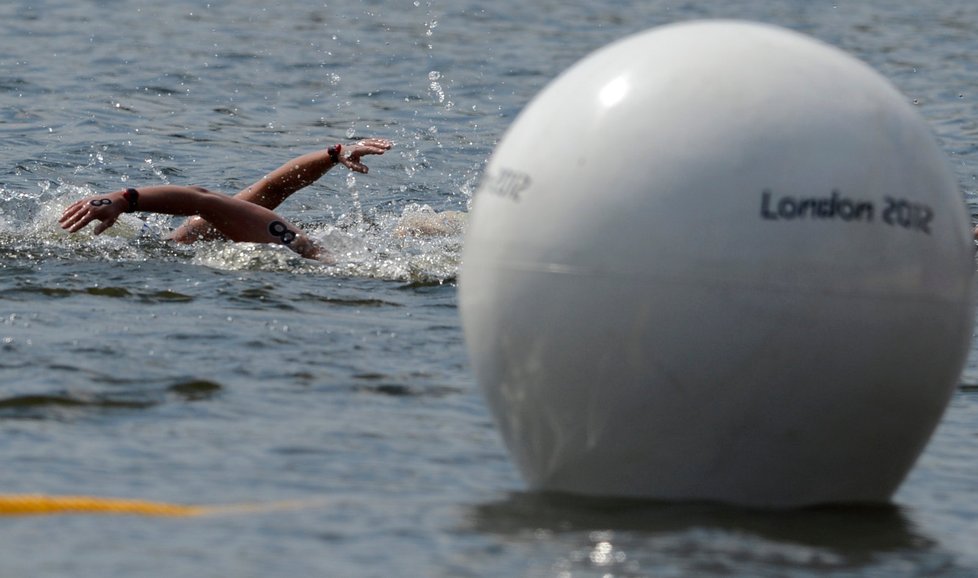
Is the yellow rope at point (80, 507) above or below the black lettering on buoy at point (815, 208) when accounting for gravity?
below

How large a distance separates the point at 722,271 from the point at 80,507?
2.12m

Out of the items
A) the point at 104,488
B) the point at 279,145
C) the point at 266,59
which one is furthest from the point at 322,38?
the point at 104,488

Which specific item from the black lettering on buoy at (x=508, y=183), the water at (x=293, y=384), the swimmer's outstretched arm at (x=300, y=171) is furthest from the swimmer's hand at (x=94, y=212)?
the black lettering on buoy at (x=508, y=183)

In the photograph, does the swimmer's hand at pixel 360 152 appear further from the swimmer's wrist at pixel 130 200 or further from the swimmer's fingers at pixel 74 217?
the swimmer's fingers at pixel 74 217

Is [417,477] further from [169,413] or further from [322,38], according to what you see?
[322,38]

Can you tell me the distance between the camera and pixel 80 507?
525 centimetres

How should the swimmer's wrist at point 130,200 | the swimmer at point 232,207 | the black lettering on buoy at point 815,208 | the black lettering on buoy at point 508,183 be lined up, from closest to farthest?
the black lettering on buoy at point 815,208 < the black lettering on buoy at point 508,183 < the swimmer at point 232,207 < the swimmer's wrist at point 130,200

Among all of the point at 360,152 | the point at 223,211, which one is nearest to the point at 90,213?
the point at 223,211

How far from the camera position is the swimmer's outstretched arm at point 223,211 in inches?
378

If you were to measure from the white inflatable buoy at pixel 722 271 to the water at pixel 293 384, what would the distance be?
10.9 inches

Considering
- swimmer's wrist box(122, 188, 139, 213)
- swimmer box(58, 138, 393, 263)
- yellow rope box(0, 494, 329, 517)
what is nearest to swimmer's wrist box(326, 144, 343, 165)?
swimmer box(58, 138, 393, 263)

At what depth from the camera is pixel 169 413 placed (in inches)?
257

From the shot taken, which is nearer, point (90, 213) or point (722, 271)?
point (722, 271)

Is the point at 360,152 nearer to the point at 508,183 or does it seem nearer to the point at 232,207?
the point at 232,207
